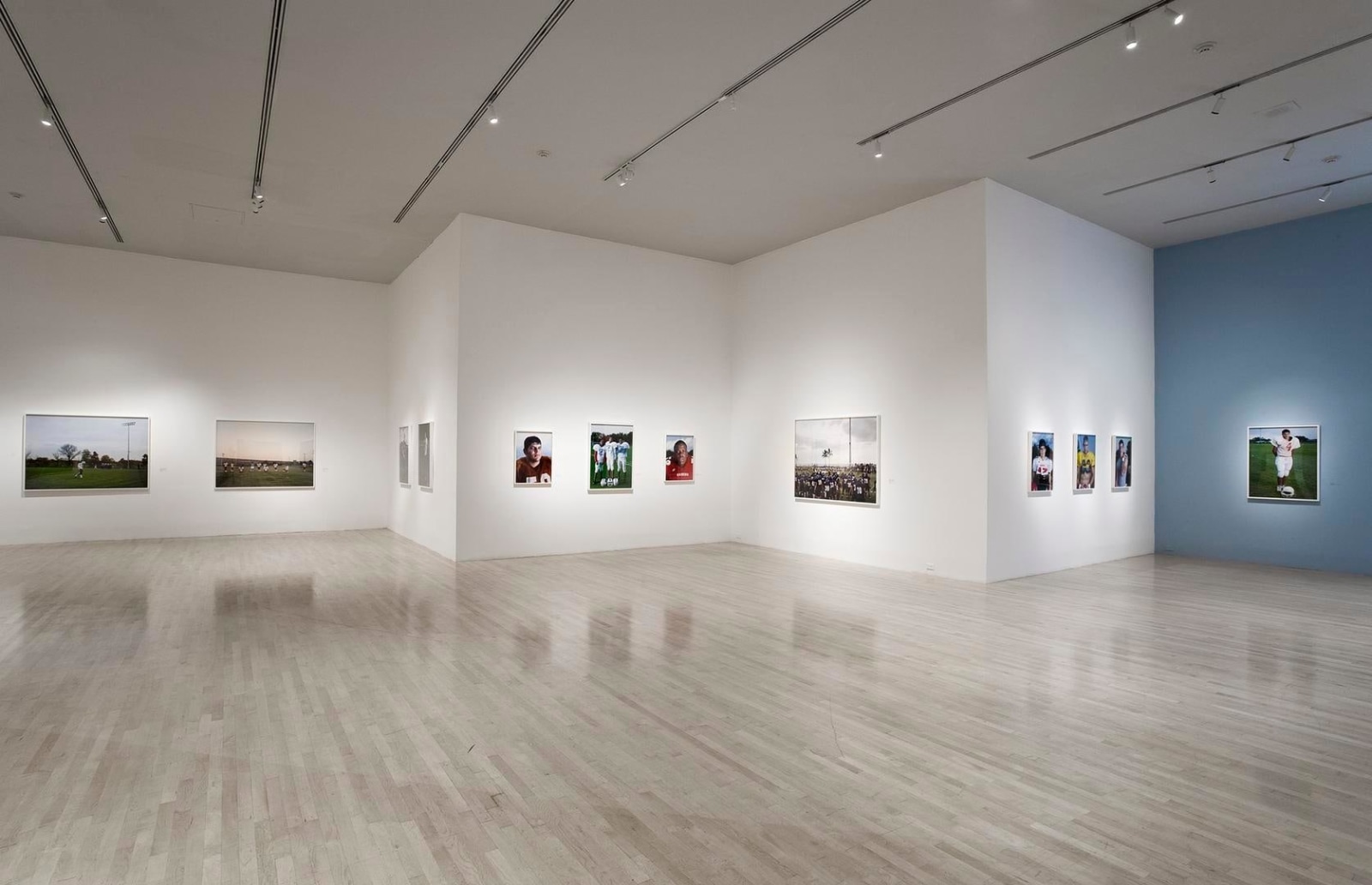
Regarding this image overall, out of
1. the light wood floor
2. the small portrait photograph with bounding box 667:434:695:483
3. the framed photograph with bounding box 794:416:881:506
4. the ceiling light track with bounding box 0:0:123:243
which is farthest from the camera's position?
the small portrait photograph with bounding box 667:434:695:483

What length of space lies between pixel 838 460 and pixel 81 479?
52.9 feet

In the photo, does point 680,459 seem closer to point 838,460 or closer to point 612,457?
point 612,457

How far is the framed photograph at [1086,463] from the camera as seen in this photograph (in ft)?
44.1

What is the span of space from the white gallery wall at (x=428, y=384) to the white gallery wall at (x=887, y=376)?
21.0 ft

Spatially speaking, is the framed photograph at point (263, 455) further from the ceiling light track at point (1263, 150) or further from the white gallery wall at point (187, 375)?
the ceiling light track at point (1263, 150)

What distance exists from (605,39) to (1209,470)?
14199 millimetres

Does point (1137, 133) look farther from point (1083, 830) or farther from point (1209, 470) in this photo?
point (1083, 830)

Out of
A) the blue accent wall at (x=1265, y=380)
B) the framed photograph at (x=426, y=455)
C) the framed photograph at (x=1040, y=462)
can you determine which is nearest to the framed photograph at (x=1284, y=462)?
the blue accent wall at (x=1265, y=380)

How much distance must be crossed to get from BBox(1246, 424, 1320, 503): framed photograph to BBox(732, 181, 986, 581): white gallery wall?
22.5ft

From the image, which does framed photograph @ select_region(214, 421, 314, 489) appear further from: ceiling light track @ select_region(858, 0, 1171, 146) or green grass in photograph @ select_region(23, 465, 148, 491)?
ceiling light track @ select_region(858, 0, 1171, 146)

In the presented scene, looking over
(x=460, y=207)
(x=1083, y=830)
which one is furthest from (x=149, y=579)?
(x=1083, y=830)

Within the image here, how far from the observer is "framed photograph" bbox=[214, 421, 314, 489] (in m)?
17.3

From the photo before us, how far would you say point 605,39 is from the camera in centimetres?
779

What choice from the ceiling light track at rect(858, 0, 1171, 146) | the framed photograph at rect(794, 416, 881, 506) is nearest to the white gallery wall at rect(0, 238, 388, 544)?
the framed photograph at rect(794, 416, 881, 506)
